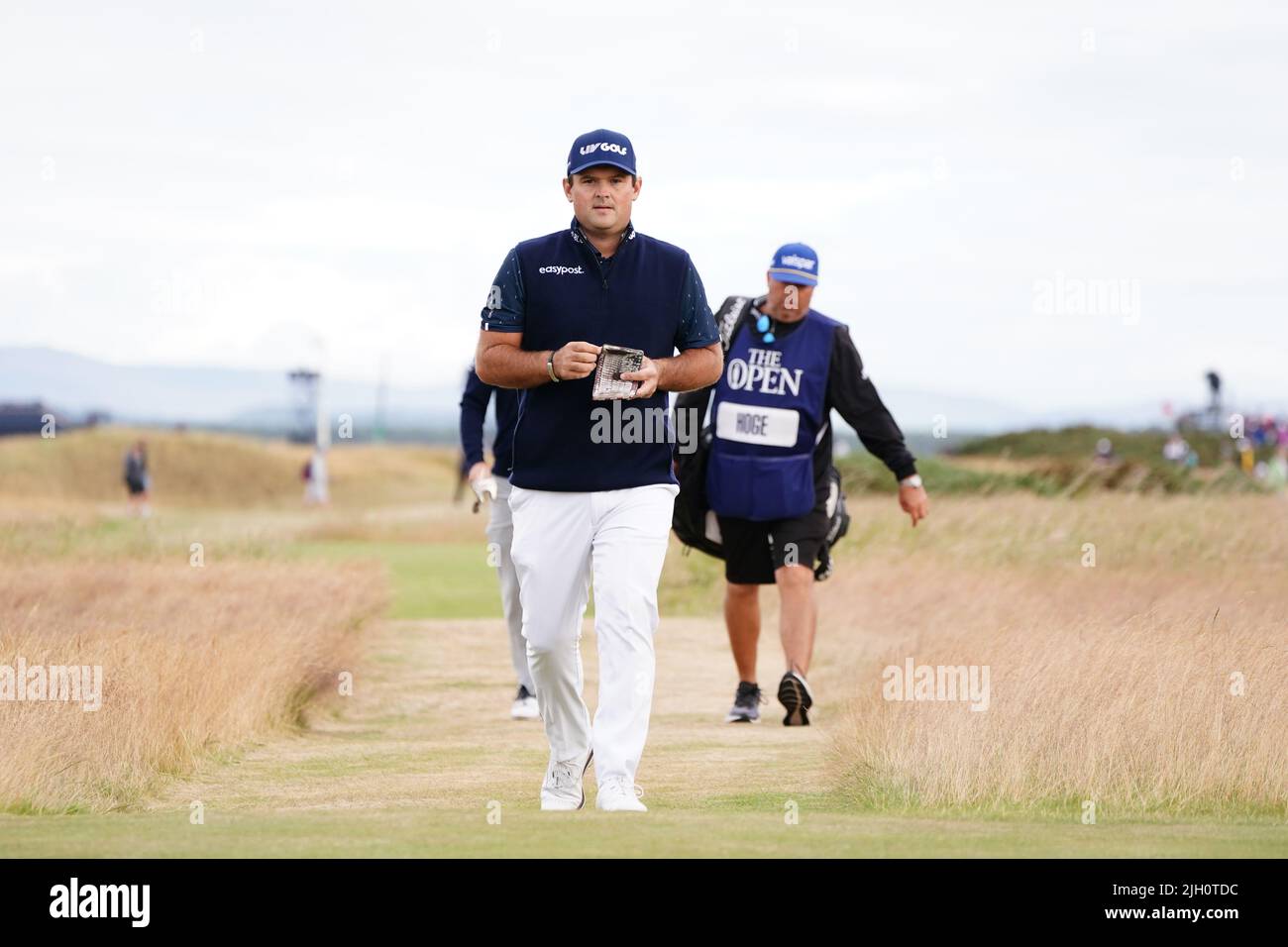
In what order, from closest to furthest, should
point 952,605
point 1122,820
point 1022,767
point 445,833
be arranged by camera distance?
1. point 445,833
2. point 1122,820
3. point 1022,767
4. point 952,605

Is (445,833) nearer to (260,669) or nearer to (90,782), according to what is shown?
(90,782)

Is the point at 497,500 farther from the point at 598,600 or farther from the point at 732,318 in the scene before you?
the point at 598,600

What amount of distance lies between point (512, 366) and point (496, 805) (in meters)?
1.54

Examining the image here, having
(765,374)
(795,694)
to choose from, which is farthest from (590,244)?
(795,694)

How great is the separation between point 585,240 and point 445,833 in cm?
227

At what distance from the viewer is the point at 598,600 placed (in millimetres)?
7133

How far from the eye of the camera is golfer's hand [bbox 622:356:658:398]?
22.9ft

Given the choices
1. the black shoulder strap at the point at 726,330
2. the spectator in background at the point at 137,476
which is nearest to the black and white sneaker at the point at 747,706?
the black shoulder strap at the point at 726,330

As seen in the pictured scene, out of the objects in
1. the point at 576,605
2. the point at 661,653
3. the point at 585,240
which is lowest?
the point at 661,653

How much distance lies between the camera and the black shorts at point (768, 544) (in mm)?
10562

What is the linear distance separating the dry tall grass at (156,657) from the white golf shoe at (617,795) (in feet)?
6.71
